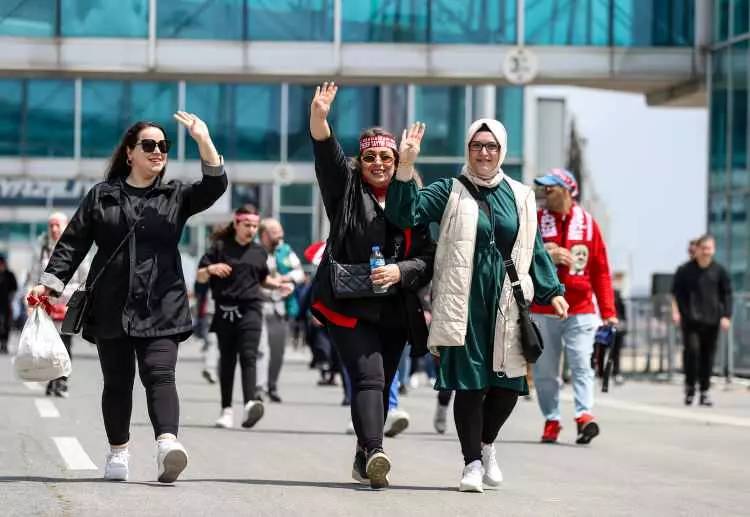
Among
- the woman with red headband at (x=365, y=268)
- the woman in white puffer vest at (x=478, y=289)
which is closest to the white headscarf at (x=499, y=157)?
the woman in white puffer vest at (x=478, y=289)

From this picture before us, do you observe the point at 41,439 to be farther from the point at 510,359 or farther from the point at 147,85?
the point at 147,85

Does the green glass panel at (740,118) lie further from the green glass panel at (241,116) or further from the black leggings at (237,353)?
the green glass panel at (241,116)

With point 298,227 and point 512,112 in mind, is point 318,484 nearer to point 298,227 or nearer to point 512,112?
point 512,112

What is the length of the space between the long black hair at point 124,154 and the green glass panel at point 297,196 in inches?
1906

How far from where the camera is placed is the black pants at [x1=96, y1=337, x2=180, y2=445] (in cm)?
872

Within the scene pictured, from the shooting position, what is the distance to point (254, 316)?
13945 mm

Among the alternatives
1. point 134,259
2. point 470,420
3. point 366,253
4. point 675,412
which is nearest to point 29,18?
point 675,412

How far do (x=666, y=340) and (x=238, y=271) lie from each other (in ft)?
41.4

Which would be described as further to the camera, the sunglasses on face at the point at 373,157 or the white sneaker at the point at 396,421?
the white sneaker at the point at 396,421

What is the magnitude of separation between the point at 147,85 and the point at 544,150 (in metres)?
14.4

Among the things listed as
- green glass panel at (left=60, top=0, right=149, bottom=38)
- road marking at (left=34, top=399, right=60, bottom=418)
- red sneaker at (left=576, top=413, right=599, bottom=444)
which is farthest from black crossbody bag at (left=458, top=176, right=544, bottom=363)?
green glass panel at (left=60, top=0, right=149, bottom=38)

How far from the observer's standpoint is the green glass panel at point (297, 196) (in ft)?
189

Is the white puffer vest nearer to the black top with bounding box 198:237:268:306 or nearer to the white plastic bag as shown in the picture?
the white plastic bag

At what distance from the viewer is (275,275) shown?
1597 centimetres
